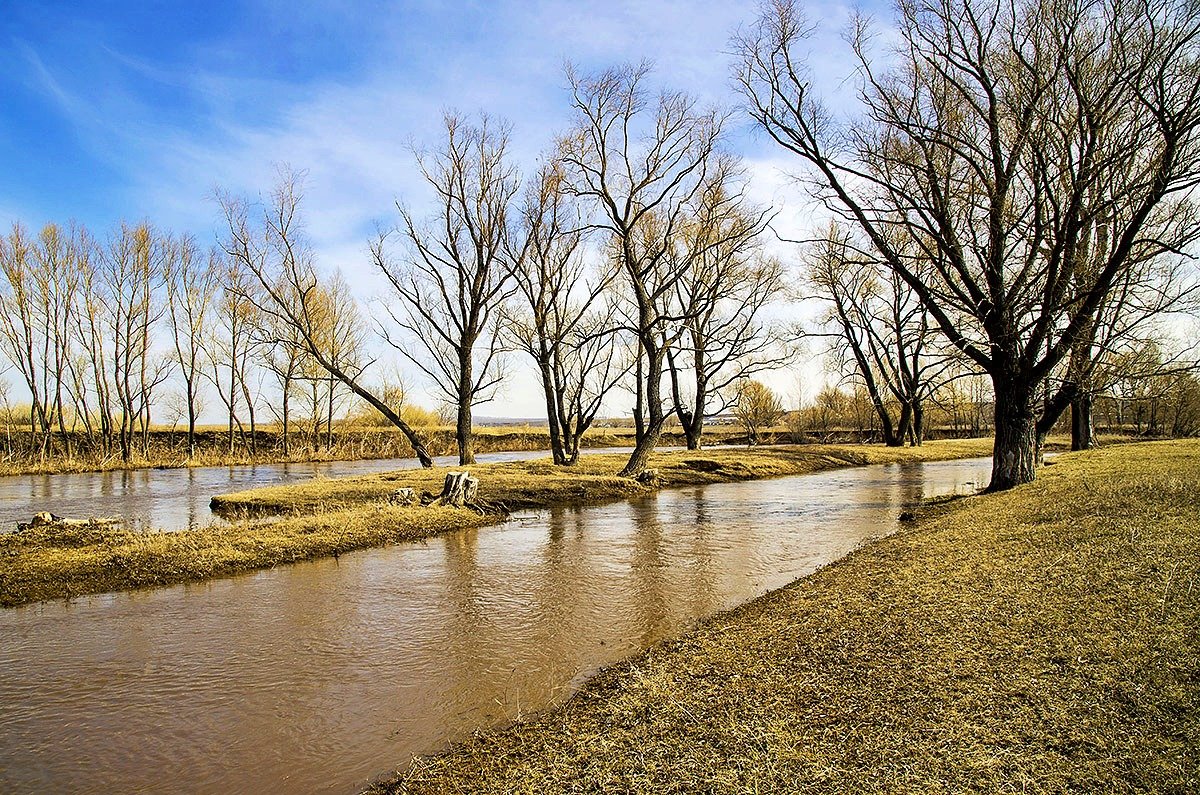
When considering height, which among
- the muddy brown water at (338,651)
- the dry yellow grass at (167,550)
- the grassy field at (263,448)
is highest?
the grassy field at (263,448)

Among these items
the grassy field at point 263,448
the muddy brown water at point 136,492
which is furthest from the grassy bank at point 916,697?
the grassy field at point 263,448

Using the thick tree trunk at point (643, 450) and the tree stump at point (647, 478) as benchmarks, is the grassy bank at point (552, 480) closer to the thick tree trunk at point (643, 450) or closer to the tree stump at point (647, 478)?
the tree stump at point (647, 478)

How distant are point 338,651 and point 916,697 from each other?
5.25 m

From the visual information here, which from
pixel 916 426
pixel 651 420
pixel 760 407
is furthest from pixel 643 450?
pixel 760 407

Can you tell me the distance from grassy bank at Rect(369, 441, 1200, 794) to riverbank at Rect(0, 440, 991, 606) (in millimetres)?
7327

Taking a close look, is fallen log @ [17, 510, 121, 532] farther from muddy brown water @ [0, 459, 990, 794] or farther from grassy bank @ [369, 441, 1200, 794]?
grassy bank @ [369, 441, 1200, 794]

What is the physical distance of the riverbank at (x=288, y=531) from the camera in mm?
9453

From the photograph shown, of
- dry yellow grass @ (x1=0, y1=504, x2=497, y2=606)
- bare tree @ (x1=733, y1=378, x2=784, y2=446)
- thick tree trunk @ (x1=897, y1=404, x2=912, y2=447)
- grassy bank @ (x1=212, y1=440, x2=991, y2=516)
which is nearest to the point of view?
dry yellow grass @ (x1=0, y1=504, x2=497, y2=606)

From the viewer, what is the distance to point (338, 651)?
6801mm

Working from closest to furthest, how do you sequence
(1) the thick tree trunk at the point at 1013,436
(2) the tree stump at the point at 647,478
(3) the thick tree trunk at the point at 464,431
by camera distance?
(1) the thick tree trunk at the point at 1013,436
(2) the tree stump at the point at 647,478
(3) the thick tree trunk at the point at 464,431

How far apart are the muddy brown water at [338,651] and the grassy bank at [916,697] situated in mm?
805

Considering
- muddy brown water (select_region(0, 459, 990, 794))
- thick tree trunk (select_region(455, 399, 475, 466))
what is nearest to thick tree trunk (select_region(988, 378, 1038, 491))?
muddy brown water (select_region(0, 459, 990, 794))

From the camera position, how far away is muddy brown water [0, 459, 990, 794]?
186 inches

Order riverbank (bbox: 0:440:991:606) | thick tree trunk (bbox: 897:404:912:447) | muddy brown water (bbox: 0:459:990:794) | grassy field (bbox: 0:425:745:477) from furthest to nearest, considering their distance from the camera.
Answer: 1. thick tree trunk (bbox: 897:404:912:447)
2. grassy field (bbox: 0:425:745:477)
3. riverbank (bbox: 0:440:991:606)
4. muddy brown water (bbox: 0:459:990:794)
